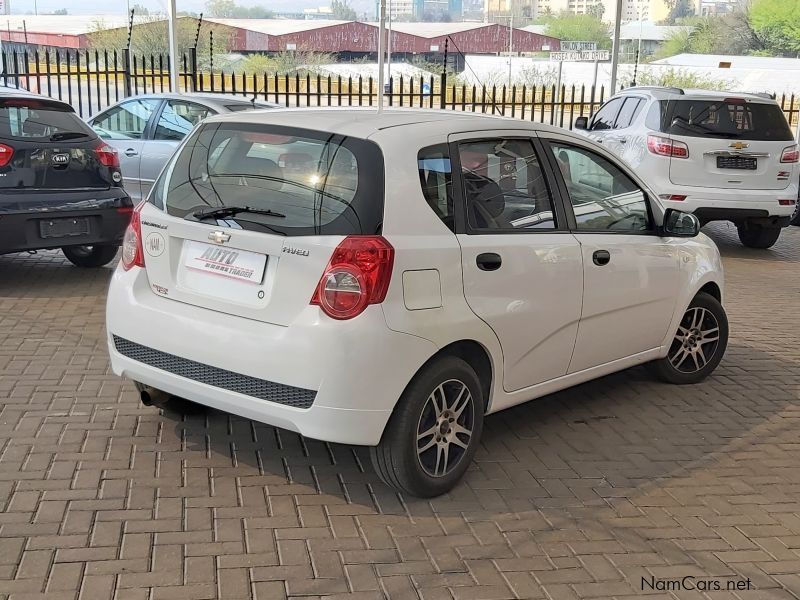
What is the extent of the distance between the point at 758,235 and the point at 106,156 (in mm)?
7970

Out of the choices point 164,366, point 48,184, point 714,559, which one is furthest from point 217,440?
point 48,184

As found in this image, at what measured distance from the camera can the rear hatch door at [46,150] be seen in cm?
795

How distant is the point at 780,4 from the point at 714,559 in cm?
8933

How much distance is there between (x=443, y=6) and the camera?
363ft

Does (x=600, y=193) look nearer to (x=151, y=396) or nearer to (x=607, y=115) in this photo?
(x=151, y=396)

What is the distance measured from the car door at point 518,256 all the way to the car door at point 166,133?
6.39 meters

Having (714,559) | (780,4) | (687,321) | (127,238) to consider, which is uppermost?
(780,4)

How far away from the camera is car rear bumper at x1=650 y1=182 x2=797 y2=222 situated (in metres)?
11.0

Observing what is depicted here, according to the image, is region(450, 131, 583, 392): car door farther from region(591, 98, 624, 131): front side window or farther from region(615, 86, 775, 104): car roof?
region(591, 98, 624, 131): front side window

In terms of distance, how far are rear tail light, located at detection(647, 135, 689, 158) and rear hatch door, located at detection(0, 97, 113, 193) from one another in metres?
6.04

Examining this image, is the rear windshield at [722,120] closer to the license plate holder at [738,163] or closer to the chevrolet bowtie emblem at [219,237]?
the license plate holder at [738,163]

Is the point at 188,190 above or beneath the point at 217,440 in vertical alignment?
above

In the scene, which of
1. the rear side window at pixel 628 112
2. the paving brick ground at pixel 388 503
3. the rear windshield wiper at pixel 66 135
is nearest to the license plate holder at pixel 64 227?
the rear windshield wiper at pixel 66 135

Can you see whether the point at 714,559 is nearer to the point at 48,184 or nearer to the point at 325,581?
the point at 325,581
